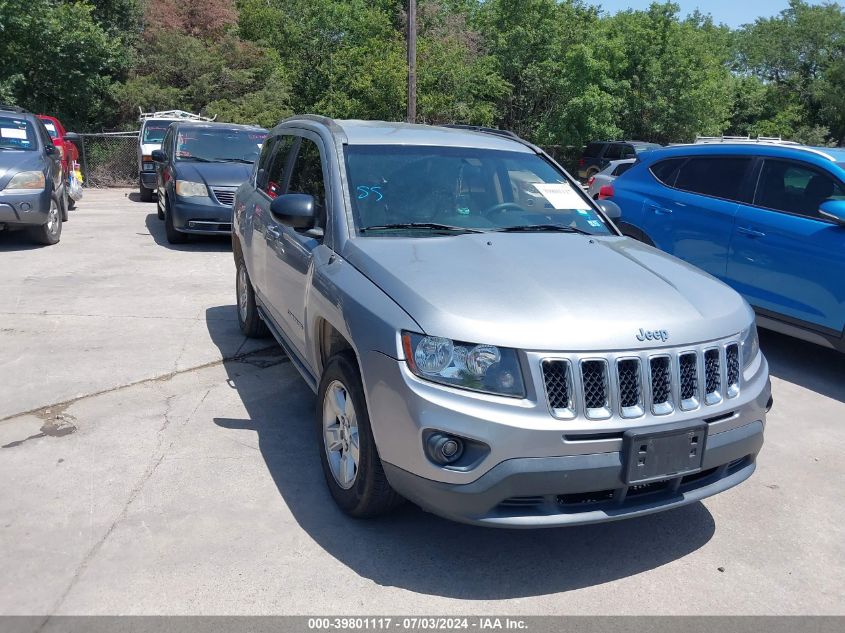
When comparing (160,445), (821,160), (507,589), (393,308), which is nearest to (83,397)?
(160,445)

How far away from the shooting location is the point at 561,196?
4.91 meters

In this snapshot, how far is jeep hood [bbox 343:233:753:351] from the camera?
3.21 meters

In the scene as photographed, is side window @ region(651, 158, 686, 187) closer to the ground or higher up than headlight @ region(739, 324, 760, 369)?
higher up

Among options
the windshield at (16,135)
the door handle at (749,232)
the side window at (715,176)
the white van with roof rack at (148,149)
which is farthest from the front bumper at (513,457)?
the white van with roof rack at (148,149)

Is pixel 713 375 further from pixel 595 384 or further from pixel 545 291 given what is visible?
pixel 545 291

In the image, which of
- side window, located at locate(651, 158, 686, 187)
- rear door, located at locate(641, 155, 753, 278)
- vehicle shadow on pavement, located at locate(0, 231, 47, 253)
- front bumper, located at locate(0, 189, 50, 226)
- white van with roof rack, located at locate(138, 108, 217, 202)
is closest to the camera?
rear door, located at locate(641, 155, 753, 278)

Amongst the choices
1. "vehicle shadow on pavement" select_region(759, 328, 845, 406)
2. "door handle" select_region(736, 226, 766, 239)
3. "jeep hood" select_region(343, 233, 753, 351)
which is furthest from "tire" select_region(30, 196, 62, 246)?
"vehicle shadow on pavement" select_region(759, 328, 845, 406)

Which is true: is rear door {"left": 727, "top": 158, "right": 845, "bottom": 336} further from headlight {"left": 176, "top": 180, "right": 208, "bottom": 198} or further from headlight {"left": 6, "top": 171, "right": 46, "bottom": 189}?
headlight {"left": 6, "top": 171, "right": 46, "bottom": 189}

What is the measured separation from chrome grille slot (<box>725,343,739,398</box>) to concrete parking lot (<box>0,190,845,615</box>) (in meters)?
0.79

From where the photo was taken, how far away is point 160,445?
15.3ft

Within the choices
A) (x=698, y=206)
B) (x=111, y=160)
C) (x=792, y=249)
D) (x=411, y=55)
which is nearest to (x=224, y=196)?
(x=698, y=206)

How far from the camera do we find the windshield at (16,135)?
11.1 m

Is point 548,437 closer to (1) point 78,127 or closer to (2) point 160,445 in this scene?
(2) point 160,445

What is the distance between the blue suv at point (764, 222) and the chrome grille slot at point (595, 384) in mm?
3707
